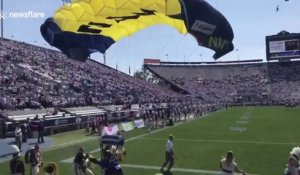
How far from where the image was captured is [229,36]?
33.6ft

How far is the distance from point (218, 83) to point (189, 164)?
10303 cm

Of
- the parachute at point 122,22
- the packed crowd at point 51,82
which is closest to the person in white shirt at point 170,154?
the parachute at point 122,22

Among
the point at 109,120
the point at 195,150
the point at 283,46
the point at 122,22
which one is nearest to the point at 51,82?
the point at 109,120

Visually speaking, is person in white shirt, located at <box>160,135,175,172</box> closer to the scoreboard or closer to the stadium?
the stadium

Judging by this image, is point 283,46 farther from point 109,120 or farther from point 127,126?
point 127,126

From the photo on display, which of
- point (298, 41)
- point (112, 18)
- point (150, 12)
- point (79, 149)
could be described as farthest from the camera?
point (298, 41)

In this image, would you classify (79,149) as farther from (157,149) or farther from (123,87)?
(123,87)

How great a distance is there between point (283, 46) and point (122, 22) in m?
97.0

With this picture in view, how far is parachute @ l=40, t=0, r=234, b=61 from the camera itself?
33.6 ft

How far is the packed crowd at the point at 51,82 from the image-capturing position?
41025 mm

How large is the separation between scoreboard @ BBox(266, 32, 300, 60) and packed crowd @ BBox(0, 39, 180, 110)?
45178 millimetres

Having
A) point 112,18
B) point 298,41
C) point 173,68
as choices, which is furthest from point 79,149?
point 173,68

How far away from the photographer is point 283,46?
104812mm

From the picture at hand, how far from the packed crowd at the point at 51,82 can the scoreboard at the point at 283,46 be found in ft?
148
